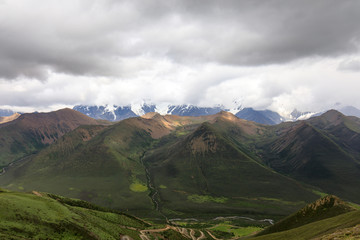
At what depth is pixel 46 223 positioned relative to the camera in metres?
89.9

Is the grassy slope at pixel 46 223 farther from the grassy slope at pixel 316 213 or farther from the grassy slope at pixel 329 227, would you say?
the grassy slope at pixel 316 213

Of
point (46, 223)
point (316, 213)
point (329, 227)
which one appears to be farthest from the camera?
point (316, 213)

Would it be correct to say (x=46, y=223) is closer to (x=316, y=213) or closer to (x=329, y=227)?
(x=329, y=227)

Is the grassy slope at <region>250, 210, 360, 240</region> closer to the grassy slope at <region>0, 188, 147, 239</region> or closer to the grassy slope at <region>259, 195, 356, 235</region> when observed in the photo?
the grassy slope at <region>259, 195, 356, 235</region>

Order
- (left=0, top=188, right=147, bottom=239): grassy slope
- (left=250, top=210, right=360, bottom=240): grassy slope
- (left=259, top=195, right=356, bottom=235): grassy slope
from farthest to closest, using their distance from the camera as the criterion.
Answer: (left=259, top=195, right=356, bottom=235): grassy slope
(left=0, top=188, right=147, bottom=239): grassy slope
(left=250, top=210, right=360, bottom=240): grassy slope

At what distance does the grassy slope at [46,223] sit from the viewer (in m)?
80.3

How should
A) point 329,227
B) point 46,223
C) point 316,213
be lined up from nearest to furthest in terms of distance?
point 329,227, point 46,223, point 316,213

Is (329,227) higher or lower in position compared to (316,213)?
higher

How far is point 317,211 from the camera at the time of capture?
123062 millimetres

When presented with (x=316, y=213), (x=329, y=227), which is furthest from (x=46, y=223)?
(x=316, y=213)

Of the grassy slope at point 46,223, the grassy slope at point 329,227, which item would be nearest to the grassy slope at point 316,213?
the grassy slope at point 329,227

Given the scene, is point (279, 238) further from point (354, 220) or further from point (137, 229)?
point (137, 229)

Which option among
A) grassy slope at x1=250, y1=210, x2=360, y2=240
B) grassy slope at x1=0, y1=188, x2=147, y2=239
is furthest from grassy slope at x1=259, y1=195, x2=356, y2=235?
grassy slope at x1=0, y1=188, x2=147, y2=239

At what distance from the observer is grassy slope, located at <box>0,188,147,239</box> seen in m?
80.3
